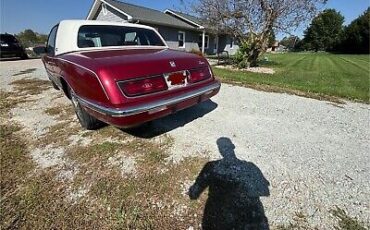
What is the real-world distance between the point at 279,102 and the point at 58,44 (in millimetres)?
4646

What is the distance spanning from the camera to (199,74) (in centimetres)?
366

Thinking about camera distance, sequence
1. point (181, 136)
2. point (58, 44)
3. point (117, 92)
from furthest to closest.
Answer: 1. point (58, 44)
2. point (181, 136)
3. point (117, 92)

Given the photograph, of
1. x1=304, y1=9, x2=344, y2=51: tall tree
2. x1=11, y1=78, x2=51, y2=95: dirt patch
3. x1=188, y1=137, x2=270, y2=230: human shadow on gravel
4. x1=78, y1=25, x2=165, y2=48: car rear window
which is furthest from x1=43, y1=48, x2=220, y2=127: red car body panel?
x1=304, y1=9, x2=344, y2=51: tall tree

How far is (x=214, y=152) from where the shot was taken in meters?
3.27

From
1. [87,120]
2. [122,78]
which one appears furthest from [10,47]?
[122,78]

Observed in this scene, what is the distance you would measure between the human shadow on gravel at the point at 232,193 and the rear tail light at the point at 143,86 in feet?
3.61

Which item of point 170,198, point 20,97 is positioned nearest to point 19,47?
point 20,97

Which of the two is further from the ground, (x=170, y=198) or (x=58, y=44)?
(x=58, y=44)

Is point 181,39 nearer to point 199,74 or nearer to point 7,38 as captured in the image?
point 7,38

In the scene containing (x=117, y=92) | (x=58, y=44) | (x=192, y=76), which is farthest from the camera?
(x=58, y=44)

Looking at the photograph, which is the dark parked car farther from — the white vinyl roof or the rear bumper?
the rear bumper

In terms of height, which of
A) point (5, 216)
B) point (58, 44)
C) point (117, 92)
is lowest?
point (5, 216)

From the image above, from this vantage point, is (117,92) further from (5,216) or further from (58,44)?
(58,44)

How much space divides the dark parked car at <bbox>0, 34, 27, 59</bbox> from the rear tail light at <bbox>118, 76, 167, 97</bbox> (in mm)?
18287
